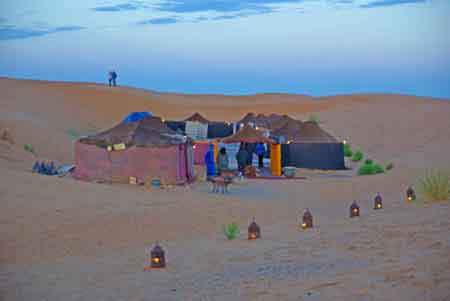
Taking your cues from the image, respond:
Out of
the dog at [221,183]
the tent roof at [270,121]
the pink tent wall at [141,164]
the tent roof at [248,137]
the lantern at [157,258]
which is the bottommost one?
the lantern at [157,258]

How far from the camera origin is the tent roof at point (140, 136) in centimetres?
2233

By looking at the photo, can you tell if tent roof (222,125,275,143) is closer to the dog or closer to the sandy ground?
the sandy ground

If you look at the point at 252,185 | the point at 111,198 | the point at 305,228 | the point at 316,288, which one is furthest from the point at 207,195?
the point at 316,288

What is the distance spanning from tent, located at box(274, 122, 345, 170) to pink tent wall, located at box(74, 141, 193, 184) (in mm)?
8455

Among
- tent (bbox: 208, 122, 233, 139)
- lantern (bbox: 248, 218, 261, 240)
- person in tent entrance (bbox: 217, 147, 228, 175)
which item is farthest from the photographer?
tent (bbox: 208, 122, 233, 139)

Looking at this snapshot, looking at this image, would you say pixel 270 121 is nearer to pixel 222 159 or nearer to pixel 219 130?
pixel 219 130

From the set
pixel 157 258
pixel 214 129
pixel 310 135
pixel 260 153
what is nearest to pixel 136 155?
pixel 260 153

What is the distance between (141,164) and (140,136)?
1.02 meters

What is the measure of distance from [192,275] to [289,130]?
76.2 ft

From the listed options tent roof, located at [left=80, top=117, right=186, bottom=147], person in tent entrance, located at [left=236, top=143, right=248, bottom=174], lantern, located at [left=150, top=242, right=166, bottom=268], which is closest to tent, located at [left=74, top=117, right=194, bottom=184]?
tent roof, located at [left=80, top=117, right=186, bottom=147]

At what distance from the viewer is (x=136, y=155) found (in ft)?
72.8

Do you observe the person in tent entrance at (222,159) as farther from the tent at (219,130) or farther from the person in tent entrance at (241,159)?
the tent at (219,130)

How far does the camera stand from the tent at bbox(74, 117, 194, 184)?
22.0 meters

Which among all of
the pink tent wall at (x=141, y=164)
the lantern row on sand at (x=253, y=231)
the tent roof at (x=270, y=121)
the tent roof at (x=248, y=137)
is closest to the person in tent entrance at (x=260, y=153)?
the tent roof at (x=248, y=137)
